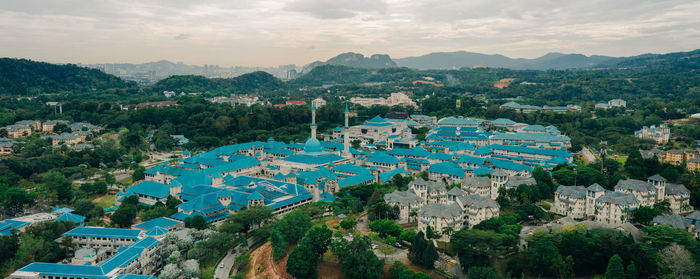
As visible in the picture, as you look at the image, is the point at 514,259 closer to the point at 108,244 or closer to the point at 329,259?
the point at 329,259

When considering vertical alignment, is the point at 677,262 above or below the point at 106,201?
above

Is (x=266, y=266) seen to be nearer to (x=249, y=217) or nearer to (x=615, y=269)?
(x=249, y=217)

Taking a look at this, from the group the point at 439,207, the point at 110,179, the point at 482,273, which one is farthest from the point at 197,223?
the point at 482,273

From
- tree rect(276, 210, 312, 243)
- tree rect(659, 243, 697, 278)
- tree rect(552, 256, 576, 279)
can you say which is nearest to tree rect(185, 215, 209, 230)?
tree rect(276, 210, 312, 243)

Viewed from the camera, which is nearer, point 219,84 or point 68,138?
point 68,138

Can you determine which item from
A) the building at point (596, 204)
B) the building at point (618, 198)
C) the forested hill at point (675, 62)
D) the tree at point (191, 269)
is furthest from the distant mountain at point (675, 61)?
the tree at point (191, 269)

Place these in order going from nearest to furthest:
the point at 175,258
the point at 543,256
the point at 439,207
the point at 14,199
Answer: the point at 543,256 < the point at 175,258 < the point at 439,207 < the point at 14,199

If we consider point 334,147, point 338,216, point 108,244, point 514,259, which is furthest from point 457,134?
point 108,244
